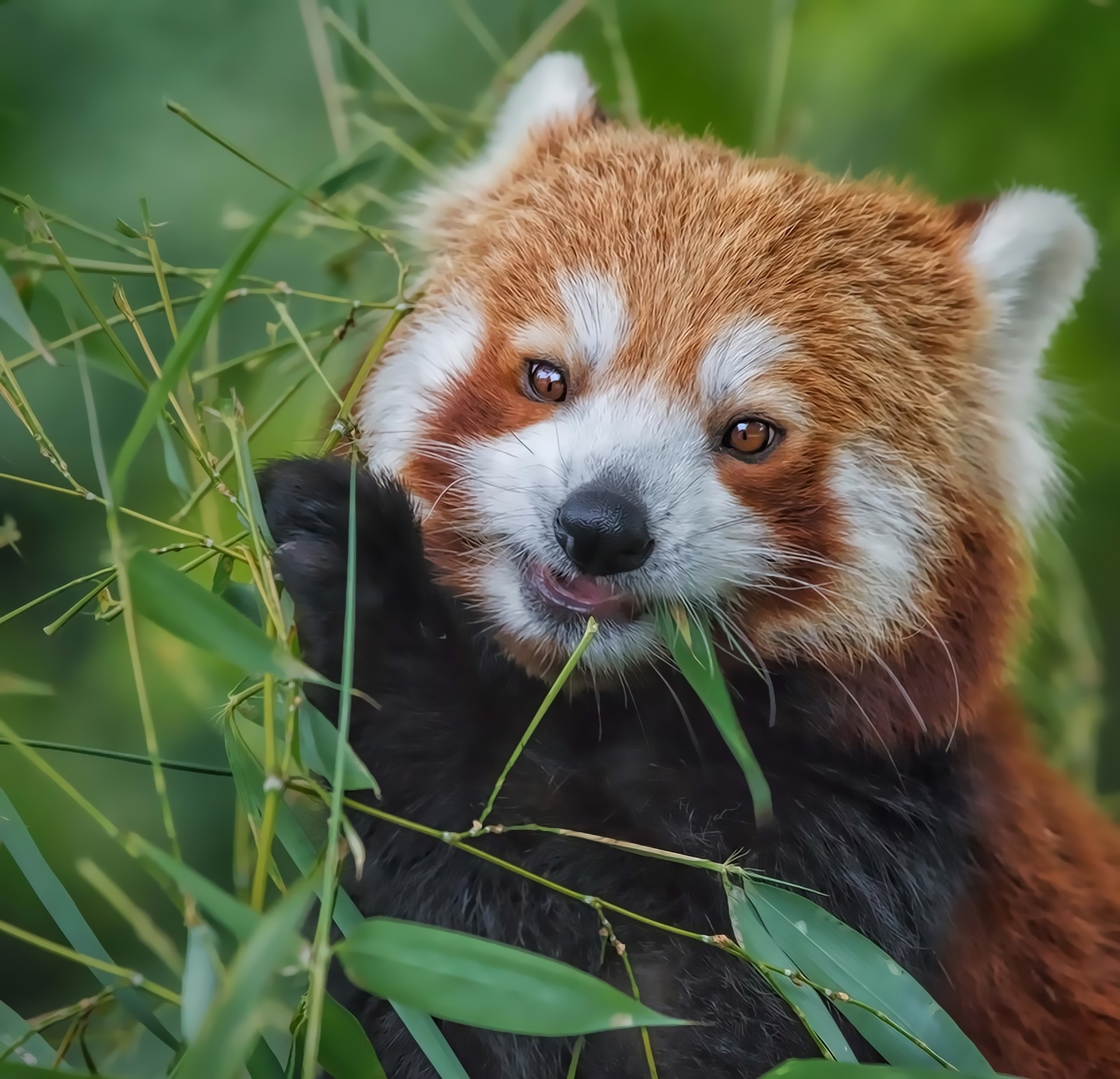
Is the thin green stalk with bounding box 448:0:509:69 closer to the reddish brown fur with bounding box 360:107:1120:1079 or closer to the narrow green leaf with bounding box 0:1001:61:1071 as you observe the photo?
the reddish brown fur with bounding box 360:107:1120:1079

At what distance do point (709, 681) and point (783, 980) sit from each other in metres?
0.41

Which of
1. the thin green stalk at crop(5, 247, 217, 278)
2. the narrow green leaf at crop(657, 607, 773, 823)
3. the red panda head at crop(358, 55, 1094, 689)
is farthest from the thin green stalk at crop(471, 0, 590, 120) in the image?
the narrow green leaf at crop(657, 607, 773, 823)

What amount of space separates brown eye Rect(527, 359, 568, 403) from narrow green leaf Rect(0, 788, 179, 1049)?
1025mm

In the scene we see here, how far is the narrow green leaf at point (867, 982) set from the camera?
4.81 feet

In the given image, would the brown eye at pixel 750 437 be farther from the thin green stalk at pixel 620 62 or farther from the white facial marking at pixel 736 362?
the thin green stalk at pixel 620 62

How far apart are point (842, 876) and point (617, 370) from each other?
2.90 ft

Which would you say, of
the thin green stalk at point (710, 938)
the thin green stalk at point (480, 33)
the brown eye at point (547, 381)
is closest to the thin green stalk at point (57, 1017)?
the thin green stalk at point (710, 938)

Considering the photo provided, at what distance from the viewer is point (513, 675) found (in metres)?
1.72

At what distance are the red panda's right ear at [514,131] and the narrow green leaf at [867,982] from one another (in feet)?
4.70

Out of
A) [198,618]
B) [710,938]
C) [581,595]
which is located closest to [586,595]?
[581,595]

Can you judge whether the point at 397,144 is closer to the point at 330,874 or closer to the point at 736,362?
the point at 736,362

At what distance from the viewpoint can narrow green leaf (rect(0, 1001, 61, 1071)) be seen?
4.94 feet

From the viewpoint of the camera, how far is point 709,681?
1.52m

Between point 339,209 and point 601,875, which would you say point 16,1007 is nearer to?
point 601,875
